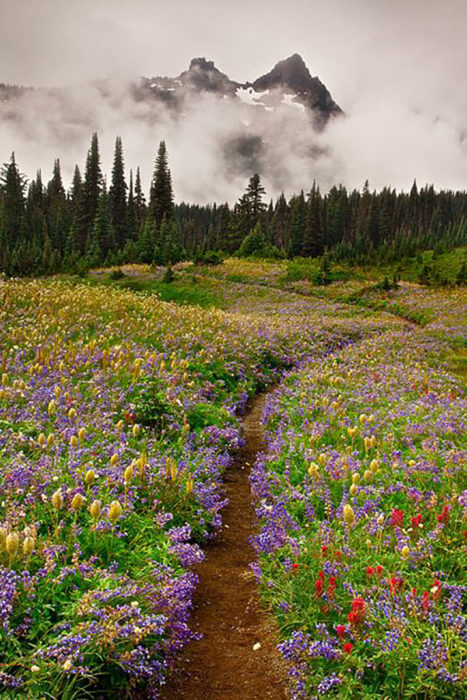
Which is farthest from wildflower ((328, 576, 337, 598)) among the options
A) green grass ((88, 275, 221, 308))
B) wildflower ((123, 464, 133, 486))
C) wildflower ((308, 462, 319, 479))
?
green grass ((88, 275, 221, 308))

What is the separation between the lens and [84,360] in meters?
9.12

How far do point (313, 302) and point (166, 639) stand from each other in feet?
100

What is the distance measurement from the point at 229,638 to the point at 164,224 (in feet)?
184

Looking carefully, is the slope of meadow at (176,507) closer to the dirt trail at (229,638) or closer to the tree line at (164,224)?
the dirt trail at (229,638)

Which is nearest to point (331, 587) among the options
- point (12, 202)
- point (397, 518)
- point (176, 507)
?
point (397, 518)

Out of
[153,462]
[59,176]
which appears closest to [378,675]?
[153,462]

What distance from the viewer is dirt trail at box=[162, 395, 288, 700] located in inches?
132

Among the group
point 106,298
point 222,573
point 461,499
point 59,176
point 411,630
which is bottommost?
point 222,573

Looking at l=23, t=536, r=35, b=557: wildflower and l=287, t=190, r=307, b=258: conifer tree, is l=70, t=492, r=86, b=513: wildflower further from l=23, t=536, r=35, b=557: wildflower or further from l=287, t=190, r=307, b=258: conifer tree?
l=287, t=190, r=307, b=258: conifer tree

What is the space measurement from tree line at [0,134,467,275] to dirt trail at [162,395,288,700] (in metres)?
35.3

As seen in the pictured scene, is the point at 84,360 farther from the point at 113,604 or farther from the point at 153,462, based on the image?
the point at 113,604

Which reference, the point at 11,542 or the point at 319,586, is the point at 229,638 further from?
the point at 11,542

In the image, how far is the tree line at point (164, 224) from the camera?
58.5 metres

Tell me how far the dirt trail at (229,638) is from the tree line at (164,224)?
35.3m
